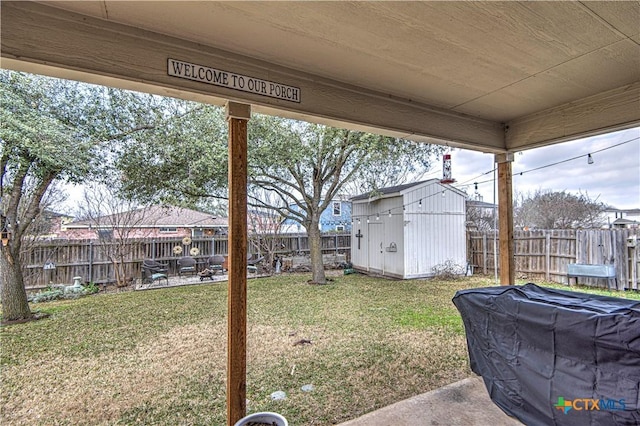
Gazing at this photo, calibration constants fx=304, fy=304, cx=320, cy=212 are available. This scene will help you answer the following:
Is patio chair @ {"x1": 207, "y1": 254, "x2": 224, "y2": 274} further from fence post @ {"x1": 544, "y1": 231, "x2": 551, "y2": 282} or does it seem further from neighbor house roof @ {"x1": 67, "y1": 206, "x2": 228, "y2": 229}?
fence post @ {"x1": 544, "y1": 231, "x2": 551, "y2": 282}

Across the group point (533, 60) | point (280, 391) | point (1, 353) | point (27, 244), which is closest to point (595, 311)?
point (533, 60)

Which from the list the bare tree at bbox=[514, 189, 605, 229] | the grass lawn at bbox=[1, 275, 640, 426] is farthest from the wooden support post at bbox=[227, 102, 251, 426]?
the bare tree at bbox=[514, 189, 605, 229]

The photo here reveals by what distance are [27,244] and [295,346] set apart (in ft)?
20.8

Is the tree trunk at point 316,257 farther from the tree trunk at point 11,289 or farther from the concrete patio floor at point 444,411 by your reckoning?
the tree trunk at point 11,289

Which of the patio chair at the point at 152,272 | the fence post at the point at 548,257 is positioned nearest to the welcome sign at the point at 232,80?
the patio chair at the point at 152,272

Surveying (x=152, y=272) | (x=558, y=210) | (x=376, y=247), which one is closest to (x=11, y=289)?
(x=152, y=272)

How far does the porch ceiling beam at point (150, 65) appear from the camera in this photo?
140cm

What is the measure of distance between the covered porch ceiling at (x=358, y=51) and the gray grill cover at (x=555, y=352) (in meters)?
1.54

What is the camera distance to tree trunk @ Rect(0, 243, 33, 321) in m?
4.91

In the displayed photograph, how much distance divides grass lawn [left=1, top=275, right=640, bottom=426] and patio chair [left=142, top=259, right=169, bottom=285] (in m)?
1.64

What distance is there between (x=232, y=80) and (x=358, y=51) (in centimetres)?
79

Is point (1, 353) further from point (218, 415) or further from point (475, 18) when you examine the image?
point (475, 18)

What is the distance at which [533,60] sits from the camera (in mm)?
1974

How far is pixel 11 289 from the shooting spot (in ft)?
16.2
